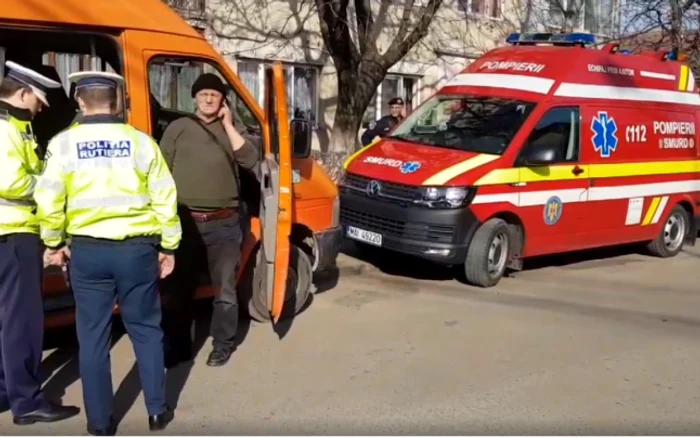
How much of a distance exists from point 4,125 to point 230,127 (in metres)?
1.53

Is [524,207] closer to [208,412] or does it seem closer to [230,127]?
[230,127]

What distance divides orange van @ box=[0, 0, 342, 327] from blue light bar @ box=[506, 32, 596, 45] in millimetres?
3908

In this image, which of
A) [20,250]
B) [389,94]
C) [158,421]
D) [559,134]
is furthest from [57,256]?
[389,94]

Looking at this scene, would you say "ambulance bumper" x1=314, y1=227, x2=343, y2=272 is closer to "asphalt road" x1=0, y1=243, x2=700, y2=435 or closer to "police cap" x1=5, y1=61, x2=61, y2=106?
"asphalt road" x1=0, y1=243, x2=700, y2=435

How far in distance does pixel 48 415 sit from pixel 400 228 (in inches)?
160

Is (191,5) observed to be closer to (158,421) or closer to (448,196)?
(448,196)

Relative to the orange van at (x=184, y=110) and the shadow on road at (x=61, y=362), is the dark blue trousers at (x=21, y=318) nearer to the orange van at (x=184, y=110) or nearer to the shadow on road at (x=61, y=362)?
the shadow on road at (x=61, y=362)

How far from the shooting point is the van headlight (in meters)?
7.54

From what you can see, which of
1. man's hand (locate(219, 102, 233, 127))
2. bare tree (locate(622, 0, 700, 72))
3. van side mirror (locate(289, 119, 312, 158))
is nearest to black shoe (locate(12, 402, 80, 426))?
man's hand (locate(219, 102, 233, 127))

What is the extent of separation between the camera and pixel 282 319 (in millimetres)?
6520

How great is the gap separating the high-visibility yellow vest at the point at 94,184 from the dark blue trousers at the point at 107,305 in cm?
9

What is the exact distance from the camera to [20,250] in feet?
13.6

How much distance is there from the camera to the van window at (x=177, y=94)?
5.70m

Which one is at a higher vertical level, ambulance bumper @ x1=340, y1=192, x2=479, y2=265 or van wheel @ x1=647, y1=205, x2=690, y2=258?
ambulance bumper @ x1=340, y1=192, x2=479, y2=265
